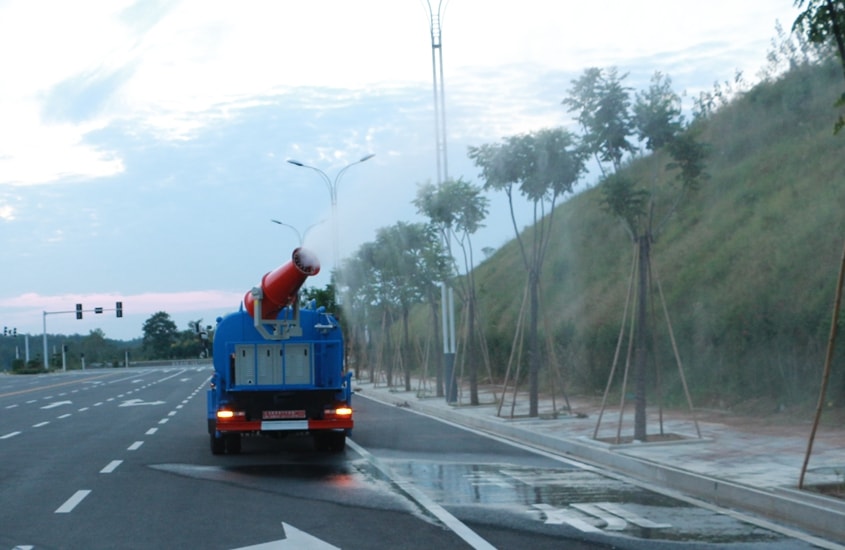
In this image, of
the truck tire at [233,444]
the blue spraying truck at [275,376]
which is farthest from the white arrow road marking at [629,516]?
the truck tire at [233,444]

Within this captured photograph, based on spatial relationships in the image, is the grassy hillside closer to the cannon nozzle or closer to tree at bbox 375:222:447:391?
tree at bbox 375:222:447:391

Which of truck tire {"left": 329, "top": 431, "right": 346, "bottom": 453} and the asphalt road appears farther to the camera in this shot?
truck tire {"left": 329, "top": 431, "right": 346, "bottom": 453}

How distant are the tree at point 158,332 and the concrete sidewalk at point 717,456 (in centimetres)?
14828

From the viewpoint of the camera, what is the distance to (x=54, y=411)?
3133 cm

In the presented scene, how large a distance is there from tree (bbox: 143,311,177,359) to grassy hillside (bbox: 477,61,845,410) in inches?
4969

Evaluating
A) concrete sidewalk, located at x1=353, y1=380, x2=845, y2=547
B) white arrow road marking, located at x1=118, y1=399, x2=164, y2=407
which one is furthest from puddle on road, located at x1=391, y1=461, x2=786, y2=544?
white arrow road marking, located at x1=118, y1=399, x2=164, y2=407

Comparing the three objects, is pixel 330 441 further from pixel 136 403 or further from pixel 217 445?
pixel 136 403

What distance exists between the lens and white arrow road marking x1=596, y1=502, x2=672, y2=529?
926 centimetres

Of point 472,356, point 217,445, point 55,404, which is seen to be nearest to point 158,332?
point 55,404

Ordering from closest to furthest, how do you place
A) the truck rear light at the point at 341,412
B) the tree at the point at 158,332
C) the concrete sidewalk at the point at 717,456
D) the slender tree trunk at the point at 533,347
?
the concrete sidewalk at the point at 717,456, the truck rear light at the point at 341,412, the slender tree trunk at the point at 533,347, the tree at the point at 158,332

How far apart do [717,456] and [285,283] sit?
6676 millimetres

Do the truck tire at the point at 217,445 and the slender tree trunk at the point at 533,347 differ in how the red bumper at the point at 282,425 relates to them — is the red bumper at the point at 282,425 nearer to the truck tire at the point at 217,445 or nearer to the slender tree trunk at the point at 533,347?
the truck tire at the point at 217,445

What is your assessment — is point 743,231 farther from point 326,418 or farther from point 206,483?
point 206,483

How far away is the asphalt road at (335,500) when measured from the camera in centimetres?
882
